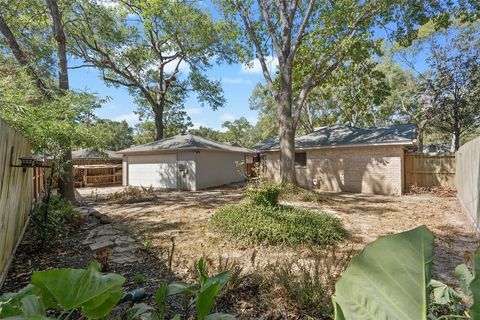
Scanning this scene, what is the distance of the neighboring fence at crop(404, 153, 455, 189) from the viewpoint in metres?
12.2

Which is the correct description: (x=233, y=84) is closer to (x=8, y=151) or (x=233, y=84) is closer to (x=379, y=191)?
(x=379, y=191)

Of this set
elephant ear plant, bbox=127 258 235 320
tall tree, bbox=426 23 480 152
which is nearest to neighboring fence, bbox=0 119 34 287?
elephant ear plant, bbox=127 258 235 320

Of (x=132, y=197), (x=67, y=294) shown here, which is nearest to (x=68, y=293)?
(x=67, y=294)

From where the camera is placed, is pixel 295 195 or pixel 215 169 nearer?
pixel 295 195

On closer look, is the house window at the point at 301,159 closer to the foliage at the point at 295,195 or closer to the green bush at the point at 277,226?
the foliage at the point at 295,195

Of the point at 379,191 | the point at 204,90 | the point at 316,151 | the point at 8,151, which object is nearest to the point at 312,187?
the point at 316,151

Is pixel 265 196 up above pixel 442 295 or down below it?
below

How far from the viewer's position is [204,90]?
750 inches

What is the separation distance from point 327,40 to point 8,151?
11969 millimetres

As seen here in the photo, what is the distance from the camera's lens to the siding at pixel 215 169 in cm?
1553

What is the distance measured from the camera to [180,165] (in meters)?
15.5

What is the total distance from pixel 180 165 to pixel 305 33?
30.1ft

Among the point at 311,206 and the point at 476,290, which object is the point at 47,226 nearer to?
the point at 476,290

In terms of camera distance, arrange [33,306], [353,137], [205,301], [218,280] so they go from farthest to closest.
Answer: [353,137]
[218,280]
[205,301]
[33,306]
